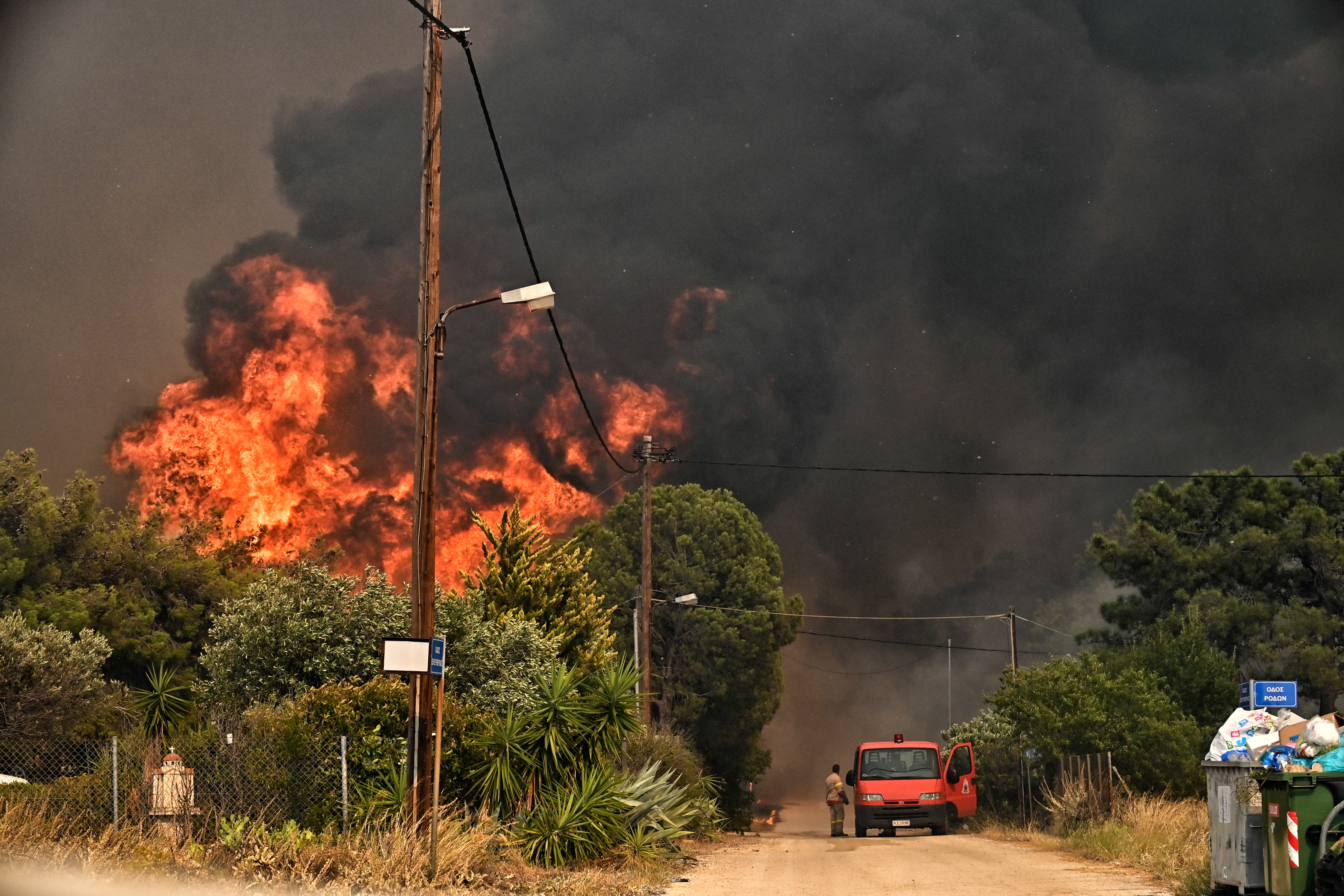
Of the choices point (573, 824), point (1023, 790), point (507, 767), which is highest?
point (507, 767)

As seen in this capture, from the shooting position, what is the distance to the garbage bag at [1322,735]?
11164 mm

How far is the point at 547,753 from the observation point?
17.3 metres

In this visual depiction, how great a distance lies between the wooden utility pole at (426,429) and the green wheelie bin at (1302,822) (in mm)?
8963

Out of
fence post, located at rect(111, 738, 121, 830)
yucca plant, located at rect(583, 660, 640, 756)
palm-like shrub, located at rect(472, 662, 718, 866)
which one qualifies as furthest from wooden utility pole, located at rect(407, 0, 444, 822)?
fence post, located at rect(111, 738, 121, 830)

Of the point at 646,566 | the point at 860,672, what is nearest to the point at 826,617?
the point at 860,672

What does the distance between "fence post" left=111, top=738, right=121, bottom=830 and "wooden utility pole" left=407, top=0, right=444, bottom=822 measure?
3344mm

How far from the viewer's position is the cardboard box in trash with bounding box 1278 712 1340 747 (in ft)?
38.2

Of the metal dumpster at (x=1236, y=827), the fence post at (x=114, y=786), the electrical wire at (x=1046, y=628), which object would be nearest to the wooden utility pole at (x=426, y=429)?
the fence post at (x=114, y=786)

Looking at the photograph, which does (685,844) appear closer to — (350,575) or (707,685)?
(350,575)

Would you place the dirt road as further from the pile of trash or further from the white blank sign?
the white blank sign

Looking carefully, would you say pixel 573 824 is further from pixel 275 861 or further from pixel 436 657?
pixel 275 861

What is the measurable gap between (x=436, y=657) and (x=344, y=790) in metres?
3.15

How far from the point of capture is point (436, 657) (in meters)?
13.9

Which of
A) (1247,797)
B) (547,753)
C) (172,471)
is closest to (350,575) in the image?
(547,753)
